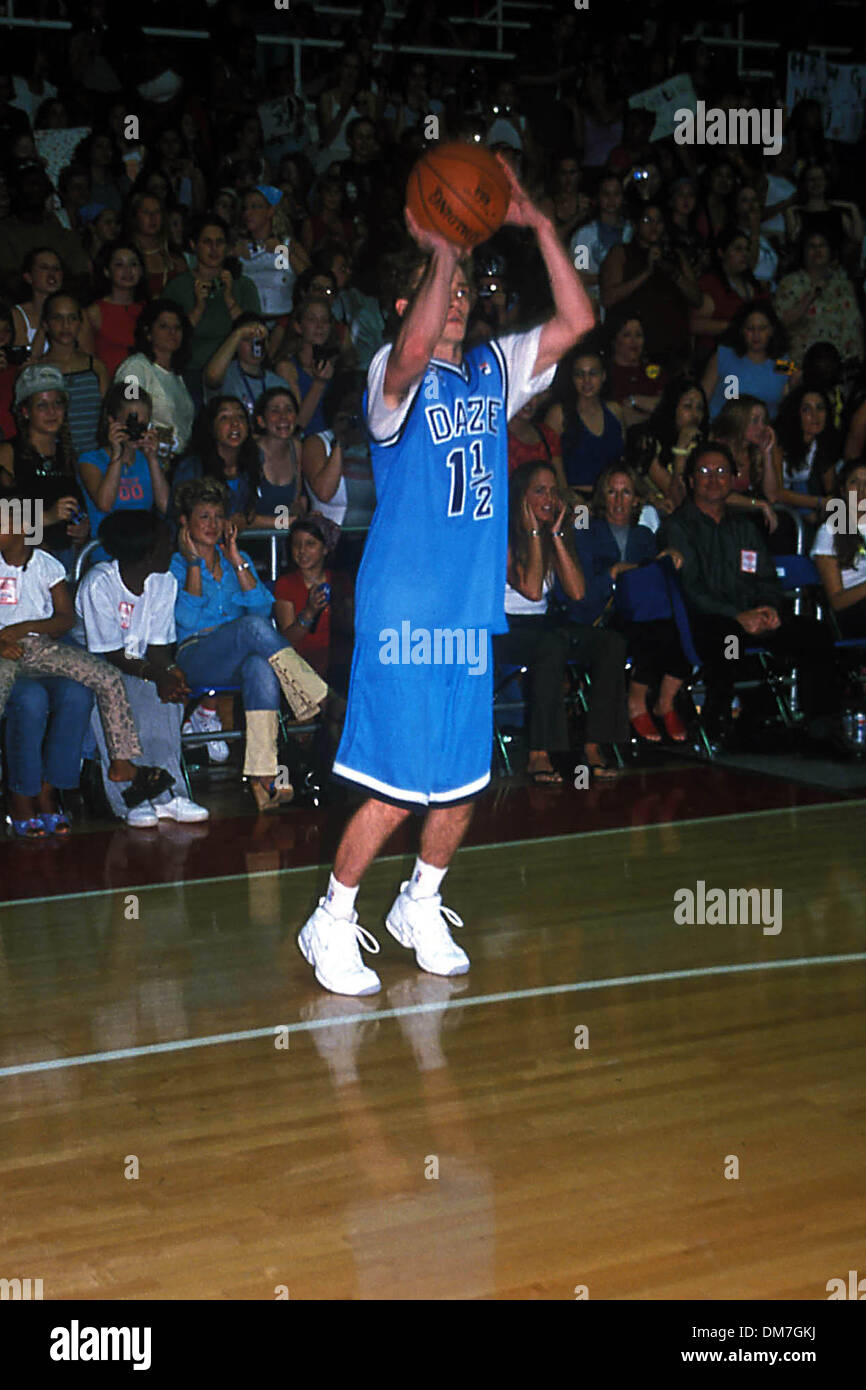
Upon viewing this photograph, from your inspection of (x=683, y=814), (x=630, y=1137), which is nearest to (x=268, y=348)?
(x=683, y=814)

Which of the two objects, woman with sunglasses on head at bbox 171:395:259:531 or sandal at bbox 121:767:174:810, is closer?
sandal at bbox 121:767:174:810

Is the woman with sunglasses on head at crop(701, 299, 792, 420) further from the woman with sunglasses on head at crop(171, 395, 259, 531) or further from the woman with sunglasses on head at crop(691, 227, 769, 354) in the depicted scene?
the woman with sunglasses on head at crop(171, 395, 259, 531)

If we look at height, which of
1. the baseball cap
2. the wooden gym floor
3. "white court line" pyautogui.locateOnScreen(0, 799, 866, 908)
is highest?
the baseball cap

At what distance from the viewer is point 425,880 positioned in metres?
4.63

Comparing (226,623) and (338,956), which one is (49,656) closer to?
(226,623)

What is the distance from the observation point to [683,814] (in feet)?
21.7

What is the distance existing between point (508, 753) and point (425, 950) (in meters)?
3.44

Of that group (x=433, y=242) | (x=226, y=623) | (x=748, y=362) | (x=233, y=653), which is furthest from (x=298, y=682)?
(x=748, y=362)

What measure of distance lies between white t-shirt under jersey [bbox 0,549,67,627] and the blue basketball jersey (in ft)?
8.62

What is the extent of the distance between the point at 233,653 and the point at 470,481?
2.82 m

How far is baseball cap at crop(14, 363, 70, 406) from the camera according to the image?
700 centimetres

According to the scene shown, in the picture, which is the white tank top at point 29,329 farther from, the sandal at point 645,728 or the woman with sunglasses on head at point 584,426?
the sandal at point 645,728

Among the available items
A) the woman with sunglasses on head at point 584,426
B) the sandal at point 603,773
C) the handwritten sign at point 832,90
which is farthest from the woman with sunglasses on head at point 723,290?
the sandal at point 603,773

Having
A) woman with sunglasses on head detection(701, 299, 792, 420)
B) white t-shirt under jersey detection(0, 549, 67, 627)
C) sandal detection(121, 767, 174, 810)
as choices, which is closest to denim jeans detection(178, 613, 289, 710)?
sandal detection(121, 767, 174, 810)
